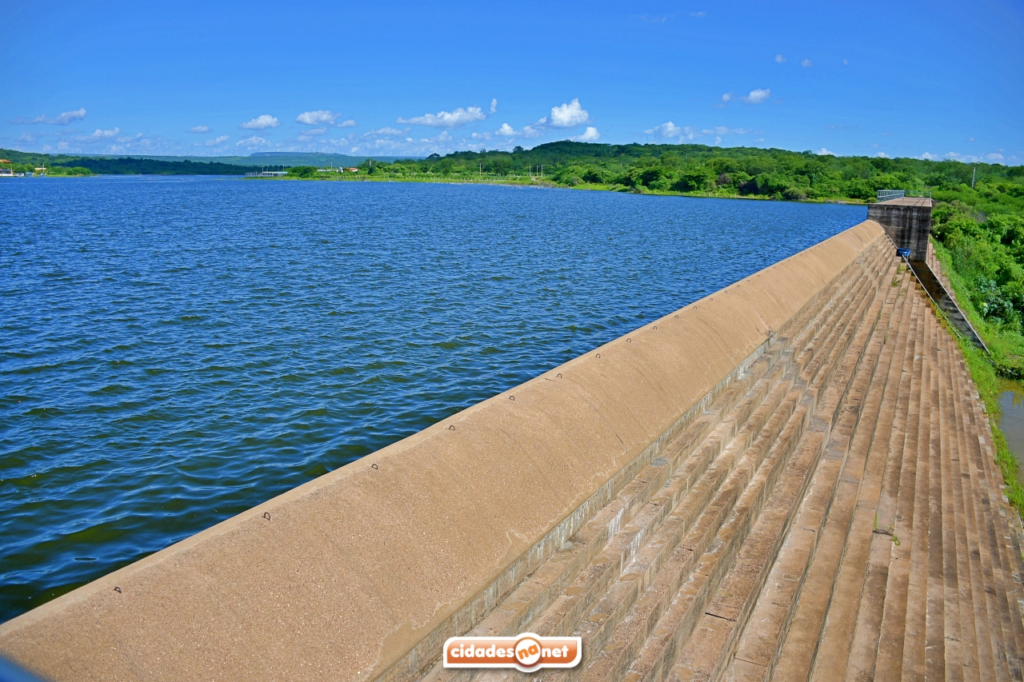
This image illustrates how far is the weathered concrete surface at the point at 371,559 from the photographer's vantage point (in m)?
2.51

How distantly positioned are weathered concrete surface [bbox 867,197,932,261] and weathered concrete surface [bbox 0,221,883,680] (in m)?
30.8

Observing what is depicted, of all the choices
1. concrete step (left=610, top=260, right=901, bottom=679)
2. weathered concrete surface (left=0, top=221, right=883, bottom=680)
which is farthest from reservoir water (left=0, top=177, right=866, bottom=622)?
concrete step (left=610, top=260, right=901, bottom=679)

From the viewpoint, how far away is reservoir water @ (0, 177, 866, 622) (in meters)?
7.62

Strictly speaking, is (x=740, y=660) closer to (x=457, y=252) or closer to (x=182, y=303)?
(x=182, y=303)

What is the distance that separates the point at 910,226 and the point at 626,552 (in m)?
31.8

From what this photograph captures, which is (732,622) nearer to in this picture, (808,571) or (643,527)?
(643,527)

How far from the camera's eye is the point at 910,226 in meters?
31.3

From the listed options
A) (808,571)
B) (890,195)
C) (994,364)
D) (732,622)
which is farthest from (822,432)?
(890,195)

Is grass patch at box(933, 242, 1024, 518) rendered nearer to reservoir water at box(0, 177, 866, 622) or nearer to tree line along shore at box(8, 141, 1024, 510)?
tree line along shore at box(8, 141, 1024, 510)

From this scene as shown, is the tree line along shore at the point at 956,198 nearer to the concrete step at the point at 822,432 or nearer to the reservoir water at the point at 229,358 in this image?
the concrete step at the point at 822,432

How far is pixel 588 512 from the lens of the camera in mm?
4430

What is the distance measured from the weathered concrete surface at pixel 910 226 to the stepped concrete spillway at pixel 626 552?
2439cm

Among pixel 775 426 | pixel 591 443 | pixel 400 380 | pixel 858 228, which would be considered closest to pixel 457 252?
pixel 858 228

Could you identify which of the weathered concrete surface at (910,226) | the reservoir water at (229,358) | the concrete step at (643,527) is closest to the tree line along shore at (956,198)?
the weathered concrete surface at (910,226)
